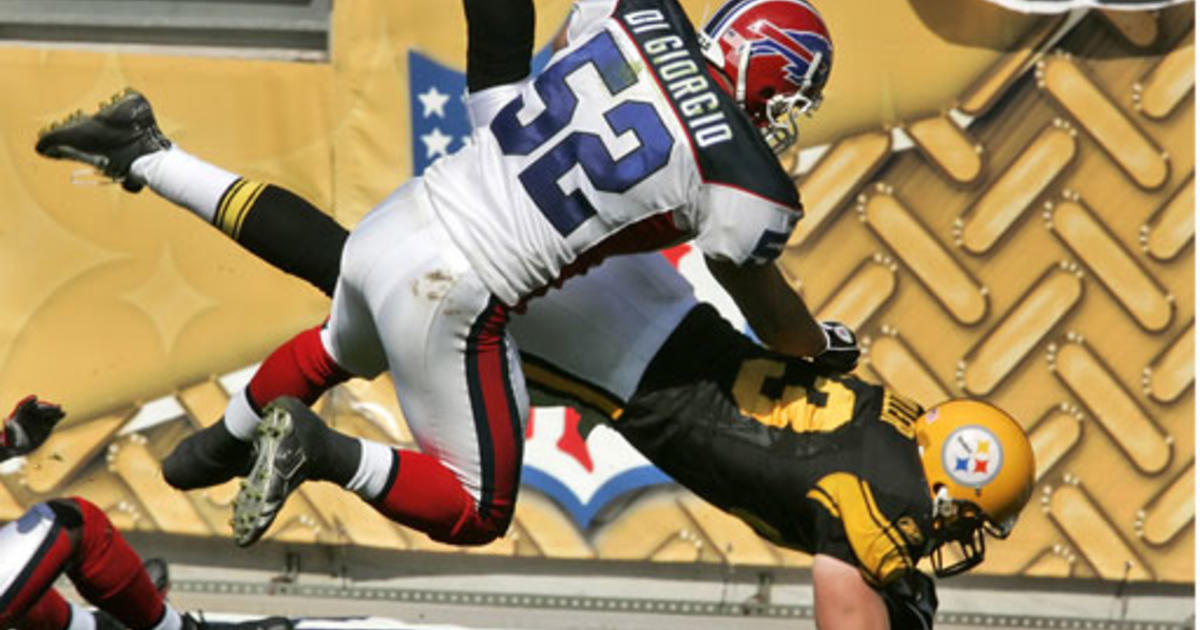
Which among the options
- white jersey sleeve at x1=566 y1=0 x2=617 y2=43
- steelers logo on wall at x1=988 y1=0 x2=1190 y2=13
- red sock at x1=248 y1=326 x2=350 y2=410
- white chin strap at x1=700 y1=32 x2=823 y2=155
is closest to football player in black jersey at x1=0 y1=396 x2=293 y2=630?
red sock at x1=248 y1=326 x2=350 y2=410

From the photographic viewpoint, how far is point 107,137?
4953mm

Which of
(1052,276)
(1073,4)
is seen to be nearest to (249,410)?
(1052,276)

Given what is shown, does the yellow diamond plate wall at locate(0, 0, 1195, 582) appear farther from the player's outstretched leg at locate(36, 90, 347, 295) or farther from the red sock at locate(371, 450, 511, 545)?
the red sock at locate(371, 450, 511, 545)

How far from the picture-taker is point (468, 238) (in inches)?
182

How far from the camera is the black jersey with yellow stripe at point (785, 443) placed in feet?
15.5

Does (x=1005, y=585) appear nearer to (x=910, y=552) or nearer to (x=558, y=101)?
(x=910, y=552)

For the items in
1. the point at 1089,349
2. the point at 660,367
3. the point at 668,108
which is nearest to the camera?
the point at 668,108

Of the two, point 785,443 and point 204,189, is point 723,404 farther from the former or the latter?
point 204,189

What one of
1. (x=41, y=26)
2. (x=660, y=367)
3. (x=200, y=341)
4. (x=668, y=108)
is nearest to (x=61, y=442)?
(x=200, y=341)

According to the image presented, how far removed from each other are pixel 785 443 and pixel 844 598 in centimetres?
37

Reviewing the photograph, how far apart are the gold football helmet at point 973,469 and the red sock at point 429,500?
967mm

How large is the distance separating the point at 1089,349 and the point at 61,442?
10.7 feet

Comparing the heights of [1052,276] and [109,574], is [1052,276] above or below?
above

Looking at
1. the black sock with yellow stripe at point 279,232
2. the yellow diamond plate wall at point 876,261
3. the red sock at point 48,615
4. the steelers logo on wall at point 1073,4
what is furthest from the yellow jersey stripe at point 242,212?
the steelers logo on wall at point 1073,4
